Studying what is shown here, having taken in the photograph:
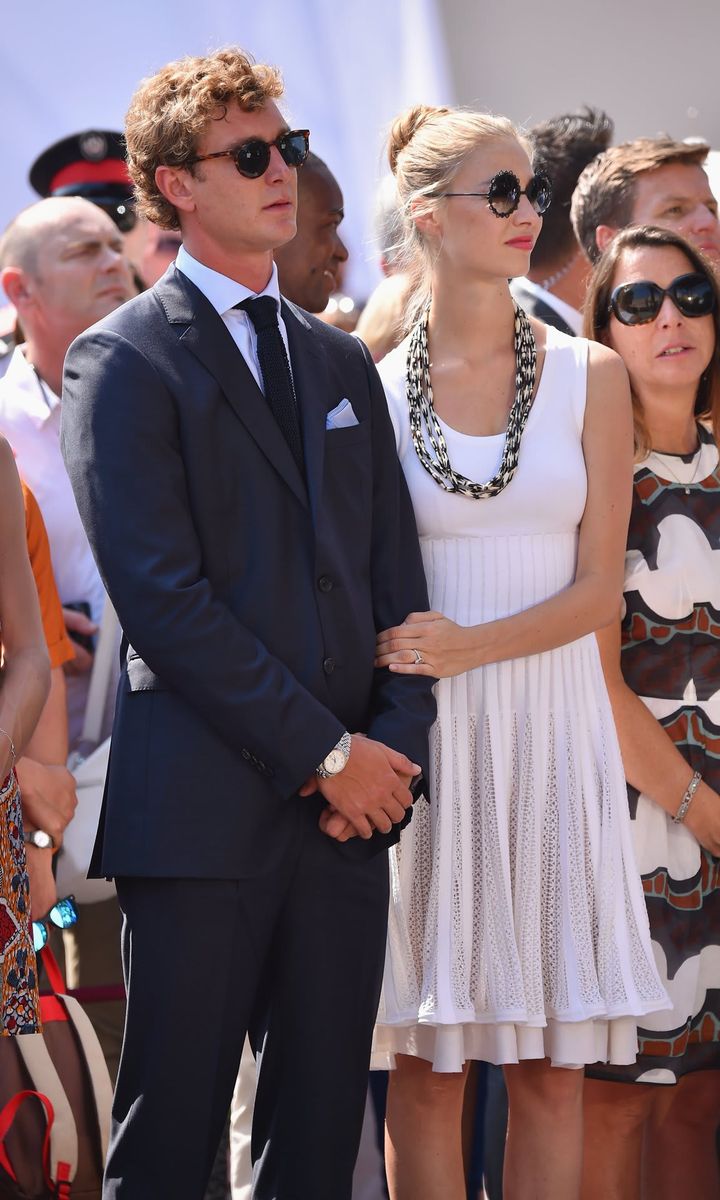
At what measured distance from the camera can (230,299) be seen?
9.62 feet

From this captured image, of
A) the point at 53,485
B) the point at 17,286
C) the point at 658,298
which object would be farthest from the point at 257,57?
the point at 658,298

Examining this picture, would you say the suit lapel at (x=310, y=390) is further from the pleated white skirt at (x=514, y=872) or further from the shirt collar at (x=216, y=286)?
the pleated white skirt at (x=514, y=872)

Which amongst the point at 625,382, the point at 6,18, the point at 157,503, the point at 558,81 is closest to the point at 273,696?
the point at 157,503

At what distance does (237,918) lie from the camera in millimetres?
2730

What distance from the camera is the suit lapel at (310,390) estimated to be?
9.43 ft

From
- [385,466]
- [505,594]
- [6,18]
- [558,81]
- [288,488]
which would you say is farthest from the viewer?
[558,81]

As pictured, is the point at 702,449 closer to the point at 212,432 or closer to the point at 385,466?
the point at 385,466

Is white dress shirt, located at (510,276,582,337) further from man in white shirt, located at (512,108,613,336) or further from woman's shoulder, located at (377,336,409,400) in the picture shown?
woman's shoulder, located at (377,336,409,400)

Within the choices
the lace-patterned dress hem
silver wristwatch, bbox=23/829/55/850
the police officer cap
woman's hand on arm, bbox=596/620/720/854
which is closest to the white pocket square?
woman's hand on arm, bbox=596/620/720/854

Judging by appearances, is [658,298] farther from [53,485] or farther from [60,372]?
[60,372]

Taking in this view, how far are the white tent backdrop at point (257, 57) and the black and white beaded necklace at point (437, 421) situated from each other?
2.04 meters

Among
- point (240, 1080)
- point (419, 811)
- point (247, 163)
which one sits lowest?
point (240, 1080)

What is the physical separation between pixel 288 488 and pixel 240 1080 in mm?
1660

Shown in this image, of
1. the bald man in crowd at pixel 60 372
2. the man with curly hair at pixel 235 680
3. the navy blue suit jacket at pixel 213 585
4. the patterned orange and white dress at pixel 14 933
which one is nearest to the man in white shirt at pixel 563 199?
the bald man in crowd at pixel 60 372
